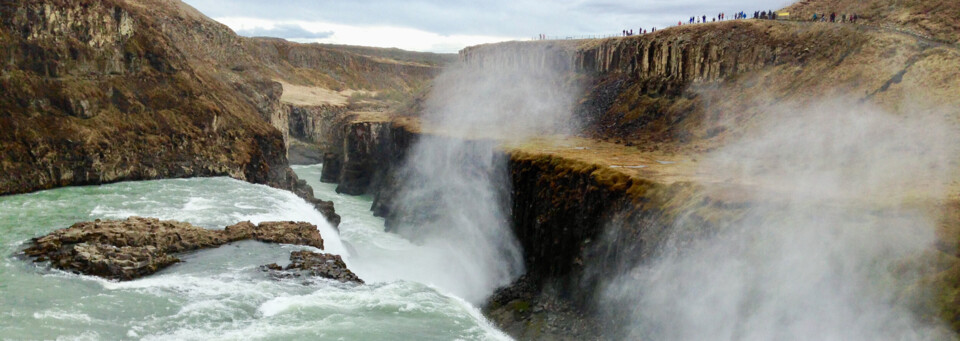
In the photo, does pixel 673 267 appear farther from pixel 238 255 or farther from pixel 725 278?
pixel 238 255

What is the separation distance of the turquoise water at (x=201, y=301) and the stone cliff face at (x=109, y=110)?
4.27 m

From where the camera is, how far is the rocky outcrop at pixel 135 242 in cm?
2109

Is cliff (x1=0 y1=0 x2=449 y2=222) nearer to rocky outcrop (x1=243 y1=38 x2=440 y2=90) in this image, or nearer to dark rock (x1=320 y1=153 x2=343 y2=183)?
dark rock (x1=320 y1=153 x2=343 y2=183)

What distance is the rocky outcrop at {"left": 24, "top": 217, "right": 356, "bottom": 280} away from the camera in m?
21.1

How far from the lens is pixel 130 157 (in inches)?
1462

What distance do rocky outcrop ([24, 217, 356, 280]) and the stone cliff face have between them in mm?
11149

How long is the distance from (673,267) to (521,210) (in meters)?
12.6

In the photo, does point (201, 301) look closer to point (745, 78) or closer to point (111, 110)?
point (111, 110)

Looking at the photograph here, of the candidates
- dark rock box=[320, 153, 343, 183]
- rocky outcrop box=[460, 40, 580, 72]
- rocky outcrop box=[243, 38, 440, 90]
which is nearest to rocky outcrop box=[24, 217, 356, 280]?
rocky outcrop box=[460, 40, 580, 72]

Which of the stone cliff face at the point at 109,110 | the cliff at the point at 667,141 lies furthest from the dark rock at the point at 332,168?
the stone cliff face at the point at 109,110

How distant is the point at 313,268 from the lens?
23.1m

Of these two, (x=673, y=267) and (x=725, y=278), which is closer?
(x=725, y=278)

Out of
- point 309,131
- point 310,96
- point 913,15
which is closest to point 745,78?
point 913,15

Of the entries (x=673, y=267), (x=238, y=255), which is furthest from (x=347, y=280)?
(x=673, y=267)
